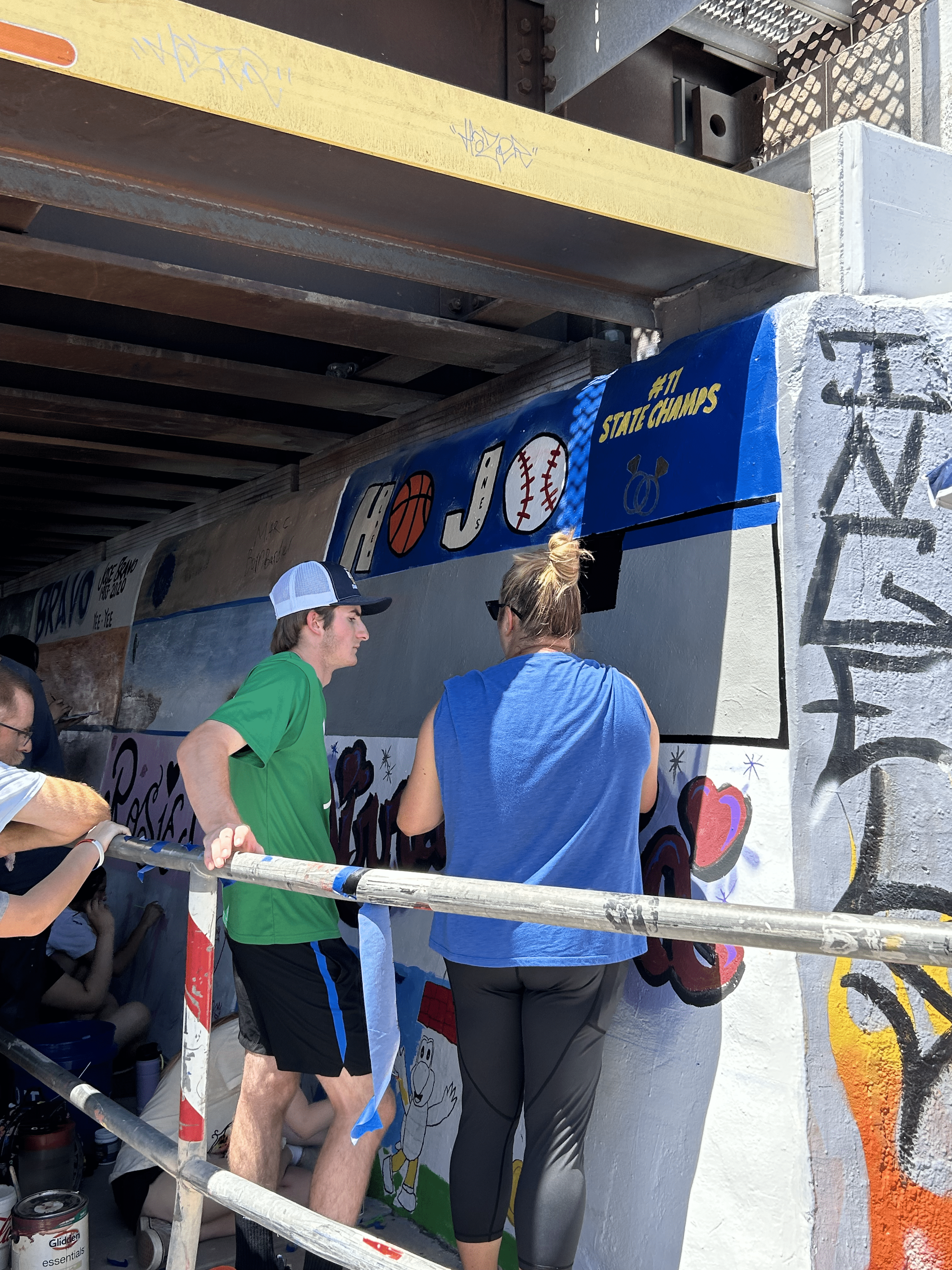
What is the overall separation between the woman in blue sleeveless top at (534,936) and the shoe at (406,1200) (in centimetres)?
113

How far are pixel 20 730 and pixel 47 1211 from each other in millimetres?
1412

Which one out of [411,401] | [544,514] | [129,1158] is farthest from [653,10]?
[129,1158]

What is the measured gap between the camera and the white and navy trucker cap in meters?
3.31

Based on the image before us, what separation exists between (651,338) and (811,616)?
1.77m

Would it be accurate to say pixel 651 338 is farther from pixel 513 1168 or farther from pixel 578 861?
pixel 513 1168

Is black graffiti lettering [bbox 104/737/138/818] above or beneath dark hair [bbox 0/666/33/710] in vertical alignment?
beneath

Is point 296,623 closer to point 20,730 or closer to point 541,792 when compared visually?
point 20,730

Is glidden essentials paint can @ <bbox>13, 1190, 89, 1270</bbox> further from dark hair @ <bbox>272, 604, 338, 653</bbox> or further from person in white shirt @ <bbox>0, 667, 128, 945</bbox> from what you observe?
dark hair @ <bbox>272, 604, 338, 653</bbox>

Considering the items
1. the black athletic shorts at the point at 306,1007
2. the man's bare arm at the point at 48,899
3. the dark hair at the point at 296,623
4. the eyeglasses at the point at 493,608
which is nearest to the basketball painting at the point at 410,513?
the eyeglasses at the point at 493,608

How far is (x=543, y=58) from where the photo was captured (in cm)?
431

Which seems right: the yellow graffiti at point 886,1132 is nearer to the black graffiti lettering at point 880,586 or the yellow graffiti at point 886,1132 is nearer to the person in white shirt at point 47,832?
the black graffiti lettering at point 880,586

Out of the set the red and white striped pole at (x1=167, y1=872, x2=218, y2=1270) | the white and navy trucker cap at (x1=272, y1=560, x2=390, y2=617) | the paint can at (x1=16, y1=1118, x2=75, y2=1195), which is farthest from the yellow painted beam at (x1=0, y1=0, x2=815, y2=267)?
the paint can at (x1=16, y1=1118, x2=75, y2=1195)

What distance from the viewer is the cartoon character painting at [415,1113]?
3.69 m

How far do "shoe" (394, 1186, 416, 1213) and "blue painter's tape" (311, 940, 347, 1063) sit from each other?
3.77 feet
